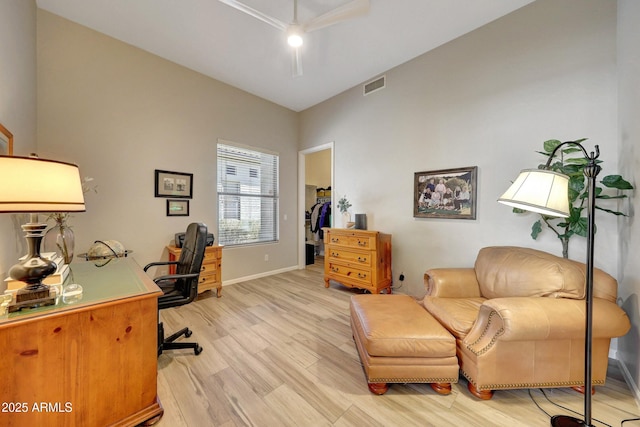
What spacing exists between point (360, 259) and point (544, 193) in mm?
2231

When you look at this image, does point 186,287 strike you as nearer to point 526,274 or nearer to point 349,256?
point 349,256

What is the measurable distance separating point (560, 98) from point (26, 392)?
4.02 m

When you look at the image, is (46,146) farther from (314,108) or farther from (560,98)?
(560,98)

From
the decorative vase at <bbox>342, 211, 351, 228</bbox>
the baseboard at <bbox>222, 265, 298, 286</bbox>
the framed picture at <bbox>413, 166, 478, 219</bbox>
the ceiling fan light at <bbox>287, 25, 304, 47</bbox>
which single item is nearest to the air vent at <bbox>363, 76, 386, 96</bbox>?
the framed picture at <bbox>413, 166, 478, 219</bbox>

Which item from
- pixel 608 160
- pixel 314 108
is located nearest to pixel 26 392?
pixel 608 160

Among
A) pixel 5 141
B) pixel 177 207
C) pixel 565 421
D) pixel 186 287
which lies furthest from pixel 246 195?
pixel 565 421

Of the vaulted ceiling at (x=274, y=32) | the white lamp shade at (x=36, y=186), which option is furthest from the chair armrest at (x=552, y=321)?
the vaulted ceiling at (x=274, y=32)

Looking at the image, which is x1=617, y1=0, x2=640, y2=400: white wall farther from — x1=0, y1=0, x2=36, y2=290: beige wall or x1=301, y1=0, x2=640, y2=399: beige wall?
x1=0, y1=0, x2=36, y2=290: beige wall

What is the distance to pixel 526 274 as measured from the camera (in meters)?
1.73

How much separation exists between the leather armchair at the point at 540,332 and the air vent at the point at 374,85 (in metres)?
2.90

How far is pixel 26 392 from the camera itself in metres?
0.96

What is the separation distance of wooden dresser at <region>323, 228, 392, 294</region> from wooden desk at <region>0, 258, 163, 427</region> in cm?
238

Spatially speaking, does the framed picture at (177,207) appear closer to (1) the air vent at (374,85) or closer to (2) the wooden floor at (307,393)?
(2) the wooden floor at (307,393)

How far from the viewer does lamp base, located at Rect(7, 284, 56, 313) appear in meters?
0.98
